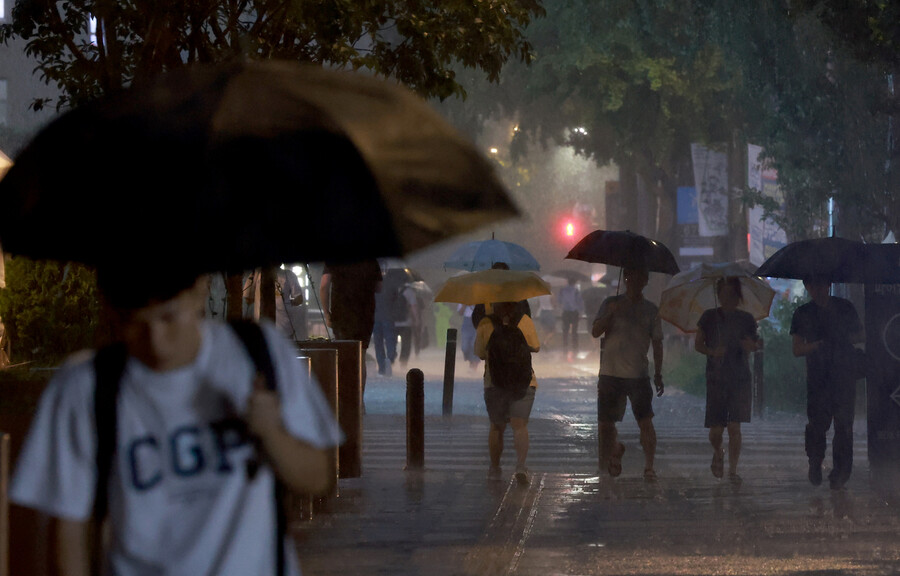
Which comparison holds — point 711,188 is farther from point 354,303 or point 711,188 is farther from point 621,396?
point 621,396

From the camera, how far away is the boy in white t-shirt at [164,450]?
2.95 metres

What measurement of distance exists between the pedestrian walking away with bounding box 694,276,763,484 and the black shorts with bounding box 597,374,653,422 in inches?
20.7

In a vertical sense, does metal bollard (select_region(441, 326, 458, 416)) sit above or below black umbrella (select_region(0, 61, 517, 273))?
below

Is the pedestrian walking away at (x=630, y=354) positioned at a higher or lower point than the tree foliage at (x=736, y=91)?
lower

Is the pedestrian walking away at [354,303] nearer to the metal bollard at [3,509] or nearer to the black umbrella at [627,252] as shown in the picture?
the black umbrella at [627,252]

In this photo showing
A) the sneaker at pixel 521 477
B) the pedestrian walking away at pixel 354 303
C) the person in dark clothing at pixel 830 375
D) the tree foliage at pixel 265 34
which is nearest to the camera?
the tree foliage at pixel 265 34

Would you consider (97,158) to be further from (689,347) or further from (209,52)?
(689,347)

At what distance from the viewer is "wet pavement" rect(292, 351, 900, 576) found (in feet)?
27.2

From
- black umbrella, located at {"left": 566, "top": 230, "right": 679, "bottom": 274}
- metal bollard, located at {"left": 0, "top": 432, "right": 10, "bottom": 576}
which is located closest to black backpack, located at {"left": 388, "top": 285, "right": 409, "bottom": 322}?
black umbrella, located at {"left": 566, "top": 230, "right": 679, "bottom": 274}

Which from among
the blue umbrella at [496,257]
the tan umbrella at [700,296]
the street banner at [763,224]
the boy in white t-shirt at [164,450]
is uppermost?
the street banner at [763,224]

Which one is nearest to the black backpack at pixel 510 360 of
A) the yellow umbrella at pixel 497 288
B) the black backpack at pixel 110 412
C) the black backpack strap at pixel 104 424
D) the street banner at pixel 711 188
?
the yellow umbrella at pixel 497 288

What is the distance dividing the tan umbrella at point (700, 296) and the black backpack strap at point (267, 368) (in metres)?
10.4

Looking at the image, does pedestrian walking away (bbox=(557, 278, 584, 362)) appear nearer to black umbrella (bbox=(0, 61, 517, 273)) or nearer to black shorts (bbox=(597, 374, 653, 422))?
black shorts (bbox=(597, 374, 653, 422))

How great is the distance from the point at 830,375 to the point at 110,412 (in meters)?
9.20
